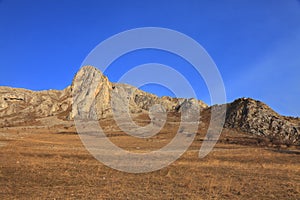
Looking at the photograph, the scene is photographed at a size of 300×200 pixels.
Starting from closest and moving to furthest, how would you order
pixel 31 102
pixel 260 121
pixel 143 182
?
pixel 143 182
pixel 260 121
pixel 31 102

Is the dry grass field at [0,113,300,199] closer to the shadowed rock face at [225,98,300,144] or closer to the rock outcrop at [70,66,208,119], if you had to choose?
the shadowed rock face at [225,98,300,144]

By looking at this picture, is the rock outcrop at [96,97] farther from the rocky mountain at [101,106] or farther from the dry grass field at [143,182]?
the dry grass field at [143,182]

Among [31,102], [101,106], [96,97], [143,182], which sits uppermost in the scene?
[31,102]

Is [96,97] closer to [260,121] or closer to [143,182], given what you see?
[260,121]

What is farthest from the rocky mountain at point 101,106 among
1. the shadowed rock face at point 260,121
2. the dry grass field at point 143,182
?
the dry grass field at point 143,182

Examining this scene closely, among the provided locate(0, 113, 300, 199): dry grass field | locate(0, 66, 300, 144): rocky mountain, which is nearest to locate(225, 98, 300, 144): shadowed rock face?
locate(0, 66, 300, 144): rocky mountain

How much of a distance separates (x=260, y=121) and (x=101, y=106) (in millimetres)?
73098

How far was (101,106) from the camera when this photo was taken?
135 meters

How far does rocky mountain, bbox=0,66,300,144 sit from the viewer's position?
79.6m

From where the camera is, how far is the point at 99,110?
435 ft

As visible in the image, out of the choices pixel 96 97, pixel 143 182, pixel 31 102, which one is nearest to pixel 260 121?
pixel 143 182

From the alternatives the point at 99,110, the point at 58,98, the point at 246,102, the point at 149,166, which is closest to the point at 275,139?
the point at 246,102

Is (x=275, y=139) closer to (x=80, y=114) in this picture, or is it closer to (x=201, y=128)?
(x=201, y=128)

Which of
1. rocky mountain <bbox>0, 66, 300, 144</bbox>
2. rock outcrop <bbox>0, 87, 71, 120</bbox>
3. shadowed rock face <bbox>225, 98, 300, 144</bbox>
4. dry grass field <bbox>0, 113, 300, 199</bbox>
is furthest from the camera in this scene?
rock outcrop <bbox>0, 87, 71, 120</bbox>
